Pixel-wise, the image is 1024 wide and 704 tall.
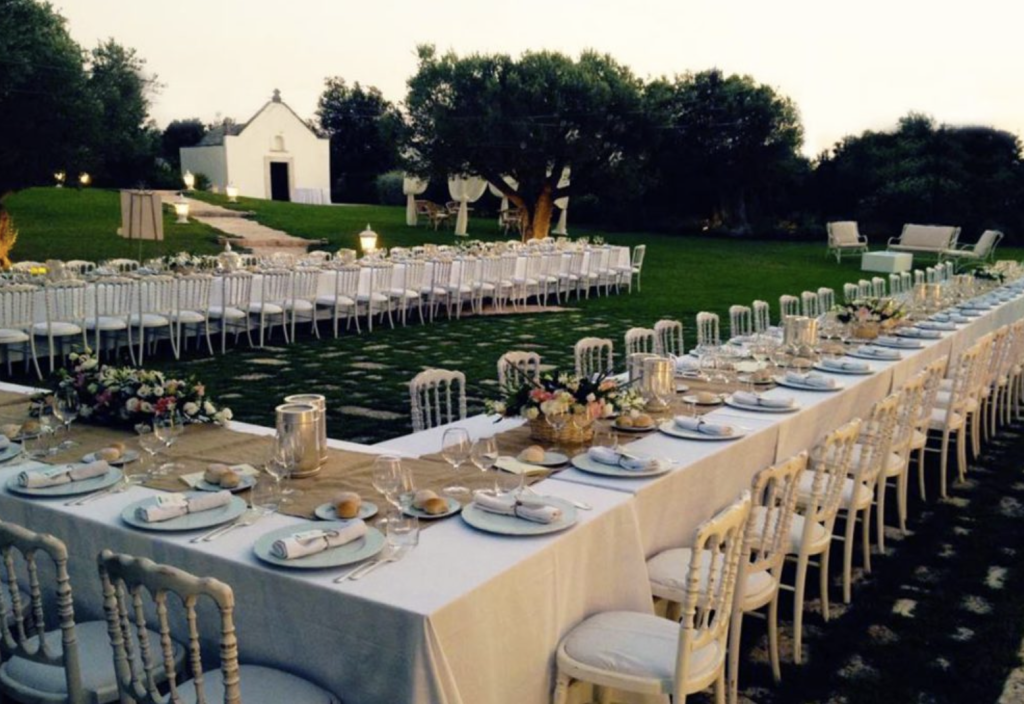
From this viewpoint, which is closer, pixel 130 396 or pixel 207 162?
pixel 130 396

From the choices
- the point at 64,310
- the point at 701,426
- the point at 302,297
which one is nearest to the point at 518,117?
the point at 302,297

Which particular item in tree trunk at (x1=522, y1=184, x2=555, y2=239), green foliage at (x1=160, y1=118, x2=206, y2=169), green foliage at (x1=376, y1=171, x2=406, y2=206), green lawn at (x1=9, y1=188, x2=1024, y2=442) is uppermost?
green foliage at (x1=160, y1=118, x2=206, y2=169)

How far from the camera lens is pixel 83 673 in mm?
2480

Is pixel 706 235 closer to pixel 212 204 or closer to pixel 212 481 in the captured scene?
pixel 212 204

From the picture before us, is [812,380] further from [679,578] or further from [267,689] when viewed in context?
[267,689]

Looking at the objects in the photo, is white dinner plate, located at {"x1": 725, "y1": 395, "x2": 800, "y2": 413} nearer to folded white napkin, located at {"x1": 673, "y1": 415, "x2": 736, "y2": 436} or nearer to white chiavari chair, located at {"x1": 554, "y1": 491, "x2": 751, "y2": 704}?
folded white napkin, located at {"x1": 673, "y1": 415, "x2": 736, "y2": 436}

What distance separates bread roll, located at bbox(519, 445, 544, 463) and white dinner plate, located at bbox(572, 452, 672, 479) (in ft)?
0.48

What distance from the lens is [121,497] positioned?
3.00 meters

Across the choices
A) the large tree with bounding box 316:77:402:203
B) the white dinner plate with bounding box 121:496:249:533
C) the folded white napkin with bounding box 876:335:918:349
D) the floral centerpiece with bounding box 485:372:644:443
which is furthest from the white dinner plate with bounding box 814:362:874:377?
the large tree with bounding box 316:77:402:203

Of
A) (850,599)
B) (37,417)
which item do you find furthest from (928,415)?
(37,417)

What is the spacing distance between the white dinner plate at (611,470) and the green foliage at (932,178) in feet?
101

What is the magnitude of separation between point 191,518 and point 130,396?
1.34 m

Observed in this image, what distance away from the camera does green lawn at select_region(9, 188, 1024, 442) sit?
8242 millimetres

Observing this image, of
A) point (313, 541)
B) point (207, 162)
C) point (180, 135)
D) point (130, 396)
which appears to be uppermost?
point (180, 135)
